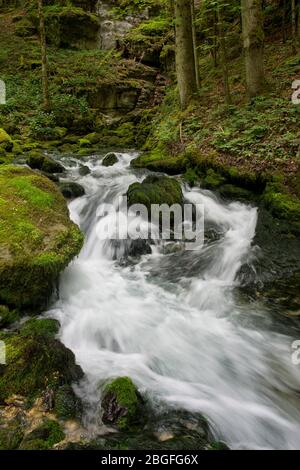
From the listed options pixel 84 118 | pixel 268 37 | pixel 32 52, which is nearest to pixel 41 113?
pixel 84 118

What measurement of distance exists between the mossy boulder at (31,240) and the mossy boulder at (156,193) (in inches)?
83.8

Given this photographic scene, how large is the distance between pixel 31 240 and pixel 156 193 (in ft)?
11.8

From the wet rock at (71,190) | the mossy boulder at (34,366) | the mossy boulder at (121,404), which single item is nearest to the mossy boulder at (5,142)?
the wet rock at (71,190)

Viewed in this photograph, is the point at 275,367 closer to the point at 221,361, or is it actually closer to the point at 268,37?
the point at 221,361

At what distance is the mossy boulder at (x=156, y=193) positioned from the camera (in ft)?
26.4

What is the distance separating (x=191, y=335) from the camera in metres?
5.04

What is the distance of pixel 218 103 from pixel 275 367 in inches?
374

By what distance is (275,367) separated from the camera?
4.49 metres

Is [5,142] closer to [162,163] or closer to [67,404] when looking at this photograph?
[162,163]

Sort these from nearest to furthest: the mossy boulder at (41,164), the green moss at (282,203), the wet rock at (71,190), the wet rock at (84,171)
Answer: the green moss at (282,203), the wet rock at (71,190), the mossy boulder at (41,164), the wet rock at (84,171)

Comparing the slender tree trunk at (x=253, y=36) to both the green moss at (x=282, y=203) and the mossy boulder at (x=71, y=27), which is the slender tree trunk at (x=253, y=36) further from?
the mossy boulder at (x=71, y=27)

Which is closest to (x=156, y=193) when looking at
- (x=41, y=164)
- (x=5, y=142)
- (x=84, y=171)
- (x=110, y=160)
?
(x=84, y=171)

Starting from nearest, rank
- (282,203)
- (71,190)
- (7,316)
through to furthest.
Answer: (7,316), (282,203), (71,190)
